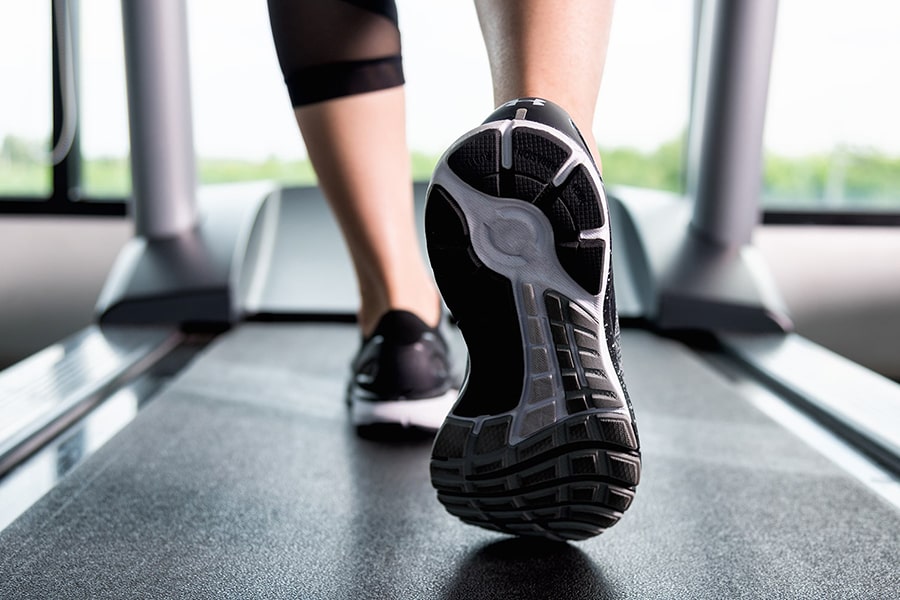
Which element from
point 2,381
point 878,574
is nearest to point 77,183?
point 2,381

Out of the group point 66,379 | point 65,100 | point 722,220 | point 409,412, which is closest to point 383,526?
point 409,412

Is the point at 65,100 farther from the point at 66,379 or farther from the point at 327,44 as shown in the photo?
the point at 327,44

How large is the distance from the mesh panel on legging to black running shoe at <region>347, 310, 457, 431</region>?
0.99ft

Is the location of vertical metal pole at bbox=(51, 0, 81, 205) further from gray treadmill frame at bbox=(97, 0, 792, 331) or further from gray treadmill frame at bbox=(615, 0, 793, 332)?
gray treadmill frame at bbox=(615, 0, 793, 332)

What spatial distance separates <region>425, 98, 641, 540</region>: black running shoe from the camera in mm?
626

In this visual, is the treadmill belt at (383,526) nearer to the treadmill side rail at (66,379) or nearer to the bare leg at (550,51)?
the treadmill side rail at (66,379)

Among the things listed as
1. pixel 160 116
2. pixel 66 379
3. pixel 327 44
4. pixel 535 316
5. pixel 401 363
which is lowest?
pixel 66 379

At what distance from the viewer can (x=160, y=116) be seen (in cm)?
195

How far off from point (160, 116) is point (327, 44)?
1.05 metres

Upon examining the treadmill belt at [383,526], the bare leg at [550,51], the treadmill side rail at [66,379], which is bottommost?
the treadmill side rail at [66,379]

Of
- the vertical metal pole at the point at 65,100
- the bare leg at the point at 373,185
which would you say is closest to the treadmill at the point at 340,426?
the bare leg at the point at 373,185

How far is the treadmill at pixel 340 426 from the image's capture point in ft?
2.37

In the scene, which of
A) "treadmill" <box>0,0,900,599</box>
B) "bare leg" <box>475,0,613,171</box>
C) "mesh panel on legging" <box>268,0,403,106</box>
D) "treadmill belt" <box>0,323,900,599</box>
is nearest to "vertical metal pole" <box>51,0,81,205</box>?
"treadmill" <box>0,0,900,599</box>

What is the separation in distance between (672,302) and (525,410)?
123 centimetres
